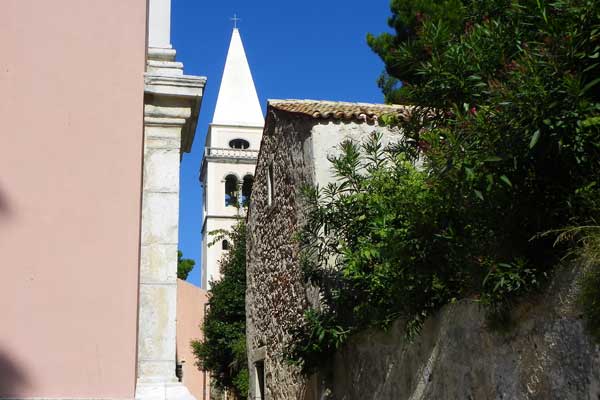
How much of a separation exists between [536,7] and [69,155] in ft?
9.45

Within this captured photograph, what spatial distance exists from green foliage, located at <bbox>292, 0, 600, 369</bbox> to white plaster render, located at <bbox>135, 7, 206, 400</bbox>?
65.2 inches

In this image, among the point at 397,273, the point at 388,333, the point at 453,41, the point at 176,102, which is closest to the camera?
the point at 176,102

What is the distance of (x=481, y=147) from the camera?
4.21 metres

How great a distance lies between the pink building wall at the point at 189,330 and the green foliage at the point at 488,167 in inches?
782

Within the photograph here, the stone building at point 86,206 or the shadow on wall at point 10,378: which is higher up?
the stone building at point 86,206

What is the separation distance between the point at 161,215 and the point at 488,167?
6.51ft

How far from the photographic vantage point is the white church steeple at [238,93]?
45.0 metres

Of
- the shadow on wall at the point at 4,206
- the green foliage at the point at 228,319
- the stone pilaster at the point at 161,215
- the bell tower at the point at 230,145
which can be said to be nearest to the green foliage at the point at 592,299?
the stone pilaster at the point at 161,215

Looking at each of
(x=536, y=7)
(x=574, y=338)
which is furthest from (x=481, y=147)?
(x=574, y=338)

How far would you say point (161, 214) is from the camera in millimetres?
4305

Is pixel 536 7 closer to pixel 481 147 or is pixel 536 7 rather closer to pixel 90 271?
pixel 481 147

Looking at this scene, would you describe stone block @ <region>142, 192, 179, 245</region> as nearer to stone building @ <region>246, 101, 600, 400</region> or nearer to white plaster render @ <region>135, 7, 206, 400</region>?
white plaster render @ <region>135, 7, 206, 400</region>

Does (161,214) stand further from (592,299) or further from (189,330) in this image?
(189,330)

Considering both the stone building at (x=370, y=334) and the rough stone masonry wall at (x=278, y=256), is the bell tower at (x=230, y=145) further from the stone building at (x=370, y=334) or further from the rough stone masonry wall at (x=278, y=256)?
the stone building at (x=370, y=334)
